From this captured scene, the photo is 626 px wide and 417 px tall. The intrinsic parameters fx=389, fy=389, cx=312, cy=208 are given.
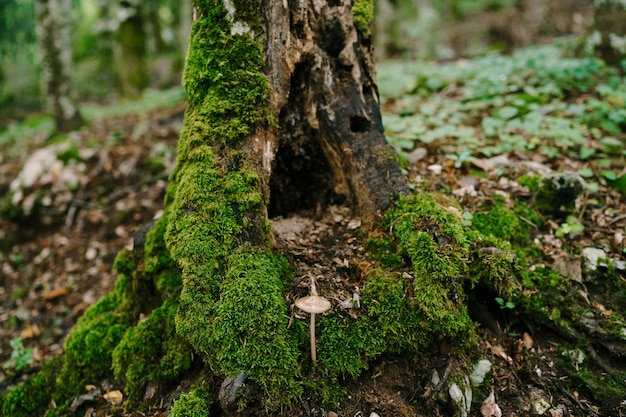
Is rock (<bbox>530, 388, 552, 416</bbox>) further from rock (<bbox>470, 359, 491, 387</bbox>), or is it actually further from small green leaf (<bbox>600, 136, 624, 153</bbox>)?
small green leaf (<bbox>600, 136, 624, 153</bbox>)

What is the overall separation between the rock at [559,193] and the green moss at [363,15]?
6.31 ft

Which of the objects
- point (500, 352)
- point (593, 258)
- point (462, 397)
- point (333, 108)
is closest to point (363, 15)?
point (333, 108)

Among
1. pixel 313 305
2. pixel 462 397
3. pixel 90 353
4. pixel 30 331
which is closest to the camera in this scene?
pixel 313 305

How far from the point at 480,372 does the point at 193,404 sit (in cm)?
168

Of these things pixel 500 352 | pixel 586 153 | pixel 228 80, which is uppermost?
pixel 228 80

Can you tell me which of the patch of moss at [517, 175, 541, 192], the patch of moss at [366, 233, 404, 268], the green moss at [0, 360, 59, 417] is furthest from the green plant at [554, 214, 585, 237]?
the green moss at [0, 360, 59, 417]

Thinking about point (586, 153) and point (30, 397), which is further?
point (586, 153)

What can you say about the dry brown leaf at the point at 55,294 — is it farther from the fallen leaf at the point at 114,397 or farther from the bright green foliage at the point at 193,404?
the bright green foliage at the point at 193,404

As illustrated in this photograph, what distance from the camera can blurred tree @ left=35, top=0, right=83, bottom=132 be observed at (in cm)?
717

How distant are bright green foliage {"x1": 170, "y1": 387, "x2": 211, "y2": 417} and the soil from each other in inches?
10.2

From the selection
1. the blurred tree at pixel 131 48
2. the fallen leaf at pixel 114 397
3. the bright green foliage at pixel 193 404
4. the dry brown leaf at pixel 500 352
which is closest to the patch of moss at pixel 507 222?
the dry brown leaf at pixel 500 352

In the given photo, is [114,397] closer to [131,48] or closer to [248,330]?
[248,330]

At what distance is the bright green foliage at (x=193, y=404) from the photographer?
2066 mm

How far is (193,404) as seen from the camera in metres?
2.09
